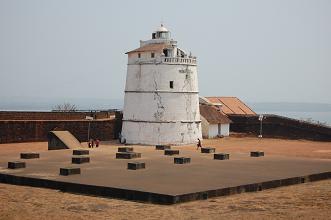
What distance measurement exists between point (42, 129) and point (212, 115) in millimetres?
15369

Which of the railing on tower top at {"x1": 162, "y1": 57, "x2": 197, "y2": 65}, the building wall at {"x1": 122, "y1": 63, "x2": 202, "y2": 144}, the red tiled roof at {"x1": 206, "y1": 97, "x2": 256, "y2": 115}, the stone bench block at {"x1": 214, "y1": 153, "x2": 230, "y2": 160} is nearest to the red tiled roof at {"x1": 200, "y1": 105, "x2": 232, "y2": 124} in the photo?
the building wall at {"x1": 122, "y1": 63, "x2": 202, "y2": 144}

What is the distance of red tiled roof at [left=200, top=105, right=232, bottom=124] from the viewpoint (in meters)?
50.9

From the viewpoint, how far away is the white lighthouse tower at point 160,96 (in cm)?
4406

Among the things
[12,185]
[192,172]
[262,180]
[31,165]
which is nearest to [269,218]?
[262,180]

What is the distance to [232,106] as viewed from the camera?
211 feet

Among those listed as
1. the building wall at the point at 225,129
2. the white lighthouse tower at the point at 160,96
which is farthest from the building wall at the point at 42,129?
the building wall at the point at 225,129

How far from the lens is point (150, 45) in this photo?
45750mm

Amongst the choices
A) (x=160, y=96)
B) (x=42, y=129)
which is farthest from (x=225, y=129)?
(x=42, y=129)

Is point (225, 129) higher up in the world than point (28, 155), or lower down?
higher up

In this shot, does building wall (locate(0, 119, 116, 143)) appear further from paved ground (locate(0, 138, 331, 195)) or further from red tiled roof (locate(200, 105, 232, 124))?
paved ground (locate(0, 138, 331, 195))

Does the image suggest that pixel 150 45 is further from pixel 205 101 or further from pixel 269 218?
pixel 269 218

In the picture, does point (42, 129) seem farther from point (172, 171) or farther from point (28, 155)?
point (172, 171)

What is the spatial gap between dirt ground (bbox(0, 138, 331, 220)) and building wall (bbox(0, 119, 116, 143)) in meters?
21.8

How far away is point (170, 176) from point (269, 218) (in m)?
6.97
